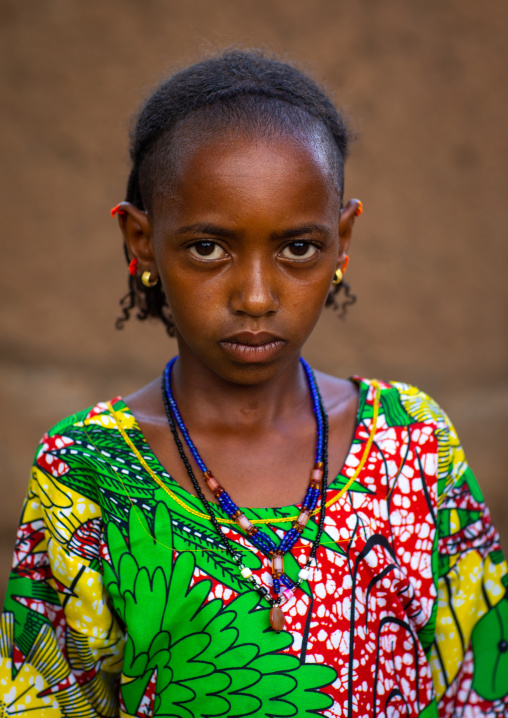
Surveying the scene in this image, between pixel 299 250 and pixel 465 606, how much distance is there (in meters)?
0.77

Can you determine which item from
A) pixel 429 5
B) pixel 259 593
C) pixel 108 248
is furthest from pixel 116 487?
pixel 429 5

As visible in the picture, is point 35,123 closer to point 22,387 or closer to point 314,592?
point 22,387

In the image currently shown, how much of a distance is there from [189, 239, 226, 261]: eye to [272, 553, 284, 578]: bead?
0.51m

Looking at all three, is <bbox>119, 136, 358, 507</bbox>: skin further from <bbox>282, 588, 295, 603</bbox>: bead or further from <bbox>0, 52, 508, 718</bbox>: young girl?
<bbox>282, 588, 295, 603</bbox>: bead

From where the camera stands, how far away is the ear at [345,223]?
4.74ft

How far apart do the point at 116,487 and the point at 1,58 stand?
6.01 feet

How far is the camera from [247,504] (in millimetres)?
1380

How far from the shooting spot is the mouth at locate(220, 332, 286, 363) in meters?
1.28

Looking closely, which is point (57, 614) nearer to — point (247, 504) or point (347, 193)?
point (247, 504)

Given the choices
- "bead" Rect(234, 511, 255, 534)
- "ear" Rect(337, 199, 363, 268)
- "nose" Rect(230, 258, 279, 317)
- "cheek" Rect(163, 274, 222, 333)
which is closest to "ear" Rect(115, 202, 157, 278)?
"cheek" Rect(163, 274, 222, 333)

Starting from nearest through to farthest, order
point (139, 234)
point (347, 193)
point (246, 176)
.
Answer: point (246, 176), point (139, 234), point (347, 193)

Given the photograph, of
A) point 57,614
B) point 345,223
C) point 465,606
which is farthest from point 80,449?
point 465,606

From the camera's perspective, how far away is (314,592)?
4.34 ft

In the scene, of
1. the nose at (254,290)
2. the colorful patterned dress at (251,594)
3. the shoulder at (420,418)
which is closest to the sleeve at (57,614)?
the colorful patterned dress at (251,594)
